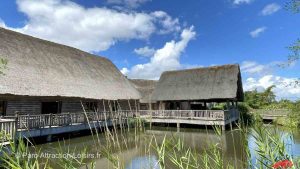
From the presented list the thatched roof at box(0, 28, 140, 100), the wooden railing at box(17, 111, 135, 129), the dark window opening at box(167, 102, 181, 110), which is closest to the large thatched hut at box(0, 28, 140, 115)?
the thatched roof at box(0, 28, 140, 100)

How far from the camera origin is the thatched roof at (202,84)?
2425cm

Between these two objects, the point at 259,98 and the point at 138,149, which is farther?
the point at 259,98

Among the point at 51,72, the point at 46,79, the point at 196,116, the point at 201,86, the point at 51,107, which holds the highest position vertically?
the point at 51,72

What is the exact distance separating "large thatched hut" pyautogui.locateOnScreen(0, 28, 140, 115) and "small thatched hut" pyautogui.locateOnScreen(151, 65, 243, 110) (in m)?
4.78

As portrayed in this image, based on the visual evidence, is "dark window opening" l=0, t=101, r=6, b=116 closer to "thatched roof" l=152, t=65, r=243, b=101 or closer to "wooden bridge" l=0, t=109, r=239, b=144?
"wooden bridge" l=0, t=109, r=239, b=144

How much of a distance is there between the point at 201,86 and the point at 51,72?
13740 mm

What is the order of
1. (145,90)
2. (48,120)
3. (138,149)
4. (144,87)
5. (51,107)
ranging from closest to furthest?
(138,149) → (48,120) → (51,107) → (145,90) → (144,87)

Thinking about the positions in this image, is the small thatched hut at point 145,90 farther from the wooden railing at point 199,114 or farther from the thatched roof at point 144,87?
the wooden railing at point 199,114

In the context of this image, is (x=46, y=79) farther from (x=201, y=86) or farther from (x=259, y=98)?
(x=259, y=98)

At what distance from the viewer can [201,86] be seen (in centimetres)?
2608

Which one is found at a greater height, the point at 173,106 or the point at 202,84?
the point at 202,84

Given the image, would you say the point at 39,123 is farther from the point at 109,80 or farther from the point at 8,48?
the point at 109,80

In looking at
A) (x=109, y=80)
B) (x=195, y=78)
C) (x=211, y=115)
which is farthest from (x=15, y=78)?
(x=195, y=78)

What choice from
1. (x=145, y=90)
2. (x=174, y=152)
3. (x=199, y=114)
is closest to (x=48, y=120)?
(x=199, y=114)
